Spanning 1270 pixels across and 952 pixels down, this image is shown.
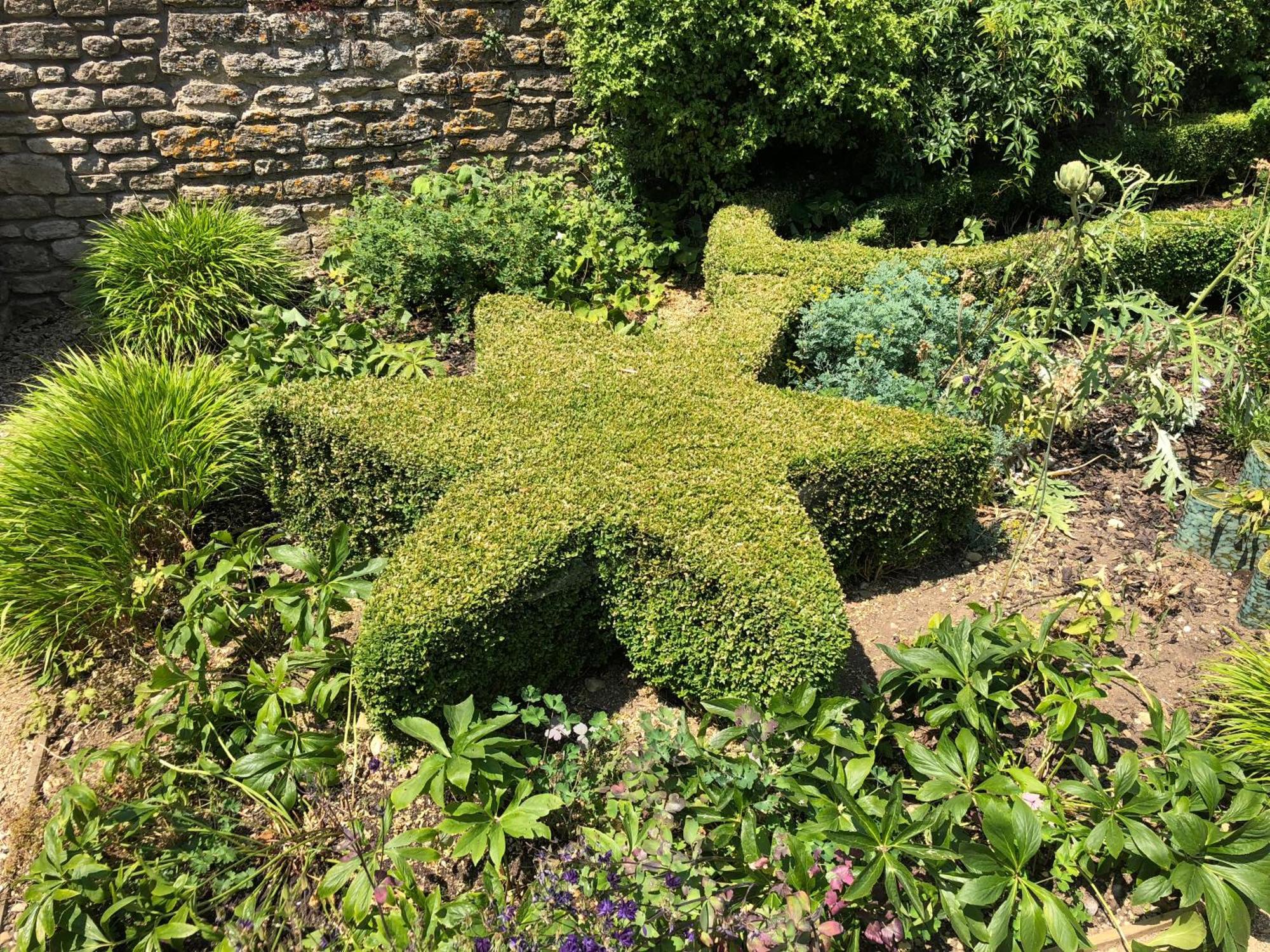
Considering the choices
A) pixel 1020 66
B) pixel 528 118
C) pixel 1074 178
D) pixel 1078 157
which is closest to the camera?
pixel 1074 178

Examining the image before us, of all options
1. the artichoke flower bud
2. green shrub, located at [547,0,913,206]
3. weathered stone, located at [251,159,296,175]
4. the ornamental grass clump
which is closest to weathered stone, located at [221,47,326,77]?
weathered stone, located at [251,159,296,175]

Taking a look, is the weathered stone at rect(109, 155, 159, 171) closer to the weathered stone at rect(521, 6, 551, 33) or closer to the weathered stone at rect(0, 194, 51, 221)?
the weathered stone at rect(0, 194, 51, 221)

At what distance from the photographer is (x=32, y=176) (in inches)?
235

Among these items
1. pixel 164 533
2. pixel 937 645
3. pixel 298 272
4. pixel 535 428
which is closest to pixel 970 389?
pixel 937 645

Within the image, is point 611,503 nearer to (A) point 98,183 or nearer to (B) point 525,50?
Result: (B) point 525,50

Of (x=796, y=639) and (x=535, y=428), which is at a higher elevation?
(x=535, y=428)

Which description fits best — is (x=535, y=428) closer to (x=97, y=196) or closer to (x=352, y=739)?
(x=352, y=739)

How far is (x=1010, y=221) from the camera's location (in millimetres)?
6910

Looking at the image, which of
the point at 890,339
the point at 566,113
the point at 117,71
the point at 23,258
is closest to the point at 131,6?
the point at 117,71

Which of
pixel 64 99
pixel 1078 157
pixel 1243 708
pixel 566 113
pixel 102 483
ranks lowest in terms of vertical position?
pixel 1243 708

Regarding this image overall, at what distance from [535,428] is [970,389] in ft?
7.09

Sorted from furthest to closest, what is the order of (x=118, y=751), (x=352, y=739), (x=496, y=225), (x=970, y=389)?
(x=496, y=225), (x=970, y=389), (x=352, y=739), (x=118, y=751)

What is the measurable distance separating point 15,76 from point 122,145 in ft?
2.11

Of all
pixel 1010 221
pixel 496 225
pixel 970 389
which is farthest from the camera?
pixel 1010 221
